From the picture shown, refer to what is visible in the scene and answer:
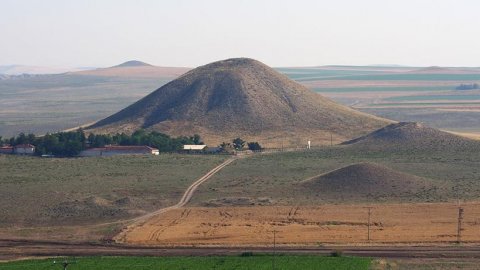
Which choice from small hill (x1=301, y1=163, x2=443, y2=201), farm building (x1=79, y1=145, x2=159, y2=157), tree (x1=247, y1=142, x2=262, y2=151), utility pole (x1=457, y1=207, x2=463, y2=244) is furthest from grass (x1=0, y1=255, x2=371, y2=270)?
tree (x1=247, y1=142, x2=262, y2=151)

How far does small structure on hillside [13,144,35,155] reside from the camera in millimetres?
135625

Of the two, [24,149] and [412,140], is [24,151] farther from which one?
[412,140]

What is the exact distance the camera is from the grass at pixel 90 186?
88125 mm

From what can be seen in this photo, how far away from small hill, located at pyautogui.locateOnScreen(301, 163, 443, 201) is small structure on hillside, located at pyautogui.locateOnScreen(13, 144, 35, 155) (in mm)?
47771

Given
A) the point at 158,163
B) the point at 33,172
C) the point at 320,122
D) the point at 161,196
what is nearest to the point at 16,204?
the point at 161,196

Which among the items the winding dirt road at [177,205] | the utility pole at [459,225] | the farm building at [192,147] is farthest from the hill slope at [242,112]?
the utility pole at [459,225]

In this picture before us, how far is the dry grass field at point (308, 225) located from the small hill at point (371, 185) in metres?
5.21

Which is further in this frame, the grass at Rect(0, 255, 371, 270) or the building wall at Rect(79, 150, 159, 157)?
the building wall at Rect(79, 150, 159, 157)

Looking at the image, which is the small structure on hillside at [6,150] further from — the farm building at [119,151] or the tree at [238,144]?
the tree at [238,144]

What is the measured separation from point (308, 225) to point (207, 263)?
1870 centimetres

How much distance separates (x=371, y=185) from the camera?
99375mm

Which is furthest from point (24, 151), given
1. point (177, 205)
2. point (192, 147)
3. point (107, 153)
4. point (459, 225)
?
point (459, 225)

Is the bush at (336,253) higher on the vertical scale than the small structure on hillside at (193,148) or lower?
lower

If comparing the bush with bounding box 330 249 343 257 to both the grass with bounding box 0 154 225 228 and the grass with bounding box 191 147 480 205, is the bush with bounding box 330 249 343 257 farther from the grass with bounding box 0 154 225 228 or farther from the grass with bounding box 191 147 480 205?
the grass with bounding box 0 154 225 228
